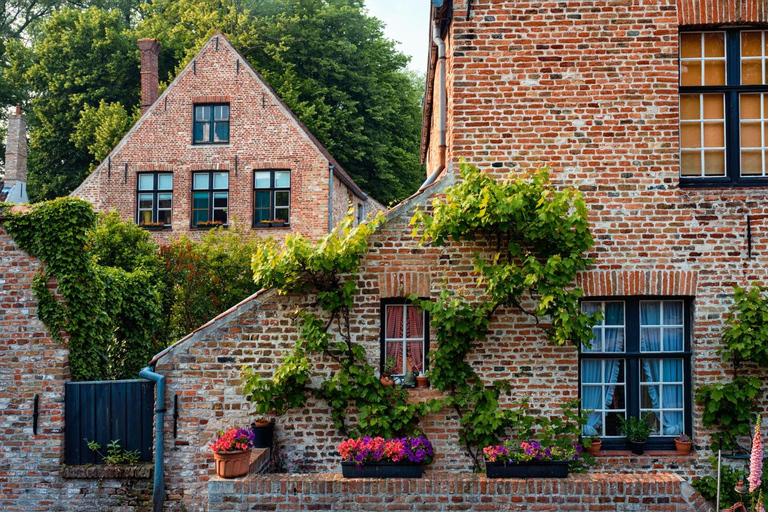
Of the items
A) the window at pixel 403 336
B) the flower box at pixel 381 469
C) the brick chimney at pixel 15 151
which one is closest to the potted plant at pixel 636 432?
the window at pixel 403 336

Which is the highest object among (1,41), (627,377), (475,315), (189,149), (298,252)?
(1,41)

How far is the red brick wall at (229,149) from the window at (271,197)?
0.21m

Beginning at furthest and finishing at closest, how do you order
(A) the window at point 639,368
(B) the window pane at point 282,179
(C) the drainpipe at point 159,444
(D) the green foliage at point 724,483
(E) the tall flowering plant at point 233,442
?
(B) the window pane at point 282,179, (A) the window at point 639,368, (C) the drainpipe at point 159,444, (D) the green foliage at point 724,483, (E) the tall flowering plant at point 233,442

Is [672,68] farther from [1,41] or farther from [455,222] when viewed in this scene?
[1,41]

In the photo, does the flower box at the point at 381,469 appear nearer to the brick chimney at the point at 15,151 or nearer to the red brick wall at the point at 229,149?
the red brick wall at the point at 229,149

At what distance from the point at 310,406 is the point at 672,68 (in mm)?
5666

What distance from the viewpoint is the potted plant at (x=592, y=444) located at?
7.23 m

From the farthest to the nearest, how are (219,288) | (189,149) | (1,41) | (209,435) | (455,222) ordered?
1. (1,41)
2. (189,149)
3. (219,288)
4. (209,435)
5. (455,222)

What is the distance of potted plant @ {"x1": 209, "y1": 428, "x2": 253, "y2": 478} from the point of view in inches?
258

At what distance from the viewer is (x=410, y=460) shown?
6637mm

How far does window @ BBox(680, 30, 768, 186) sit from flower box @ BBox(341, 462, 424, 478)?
14.8ft

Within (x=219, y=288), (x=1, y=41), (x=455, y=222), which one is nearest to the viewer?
(x=455, y=222)

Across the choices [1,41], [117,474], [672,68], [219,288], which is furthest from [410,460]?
[1,41]

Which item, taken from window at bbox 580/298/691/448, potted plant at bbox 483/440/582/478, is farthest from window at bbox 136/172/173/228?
potted plant at bbox 483/440/582/478
